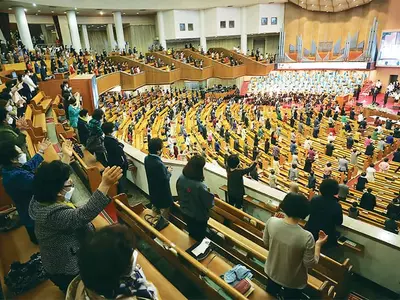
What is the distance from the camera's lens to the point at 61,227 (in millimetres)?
1533

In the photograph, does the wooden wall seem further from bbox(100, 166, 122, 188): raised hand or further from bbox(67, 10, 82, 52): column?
bbox(100, 166, 122, 188): raised hand

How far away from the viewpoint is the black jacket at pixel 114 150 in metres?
3.59

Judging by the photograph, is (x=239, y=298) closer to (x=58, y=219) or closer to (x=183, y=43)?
(x=58, y=219)

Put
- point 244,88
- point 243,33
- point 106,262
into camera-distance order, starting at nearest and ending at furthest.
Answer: point 106,262
point 244,88
point 243,33

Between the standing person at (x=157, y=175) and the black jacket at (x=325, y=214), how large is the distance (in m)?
1.44

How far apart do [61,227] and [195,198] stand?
3.73 feet

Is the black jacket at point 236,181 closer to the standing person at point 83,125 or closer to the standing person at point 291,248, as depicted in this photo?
the standing person at point 291,248

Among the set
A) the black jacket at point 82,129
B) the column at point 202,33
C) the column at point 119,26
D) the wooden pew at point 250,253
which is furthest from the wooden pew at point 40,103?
the column at point 202,33

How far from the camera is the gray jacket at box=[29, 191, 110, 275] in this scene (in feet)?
4.97

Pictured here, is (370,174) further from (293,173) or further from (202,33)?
(202,33)

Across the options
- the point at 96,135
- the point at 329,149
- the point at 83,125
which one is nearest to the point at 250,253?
the point at 96,135

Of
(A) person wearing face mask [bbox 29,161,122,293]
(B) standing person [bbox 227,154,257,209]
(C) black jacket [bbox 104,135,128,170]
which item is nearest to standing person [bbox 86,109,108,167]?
(C) black jacket [bbox 104,135,128,170]

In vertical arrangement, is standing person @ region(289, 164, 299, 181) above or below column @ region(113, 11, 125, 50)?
below

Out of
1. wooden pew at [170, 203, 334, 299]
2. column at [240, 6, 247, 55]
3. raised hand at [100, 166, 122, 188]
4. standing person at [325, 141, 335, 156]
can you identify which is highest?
column at [240, 6, 247, 55]
